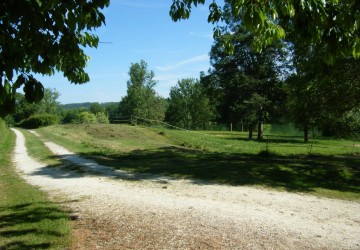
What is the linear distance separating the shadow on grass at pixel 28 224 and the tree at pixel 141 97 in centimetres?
5935

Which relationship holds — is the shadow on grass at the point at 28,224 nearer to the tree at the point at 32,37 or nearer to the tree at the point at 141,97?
the tree at the point at 32,37

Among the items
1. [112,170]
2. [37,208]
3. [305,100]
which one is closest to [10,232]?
[37,208]

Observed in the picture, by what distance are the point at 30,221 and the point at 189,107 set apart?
81.9 m

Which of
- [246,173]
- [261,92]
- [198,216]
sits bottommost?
[198,216]

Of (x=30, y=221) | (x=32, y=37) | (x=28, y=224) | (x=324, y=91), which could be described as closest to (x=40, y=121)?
(x=324, y=91)

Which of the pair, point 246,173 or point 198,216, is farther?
point 246,173

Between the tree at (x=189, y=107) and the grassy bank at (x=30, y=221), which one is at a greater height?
the tree at (x=189, y=107)

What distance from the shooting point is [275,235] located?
20.0 feet

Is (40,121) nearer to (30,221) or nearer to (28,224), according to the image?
(30,221)

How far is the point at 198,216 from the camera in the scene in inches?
284

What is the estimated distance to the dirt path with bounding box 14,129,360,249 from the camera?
5910 mm

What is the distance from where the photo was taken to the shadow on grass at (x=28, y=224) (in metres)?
5.86

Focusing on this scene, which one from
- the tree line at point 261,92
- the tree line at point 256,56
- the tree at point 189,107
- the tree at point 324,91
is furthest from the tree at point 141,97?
the tree at point 324,91

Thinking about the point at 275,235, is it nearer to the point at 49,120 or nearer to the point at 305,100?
the point at 305,100
